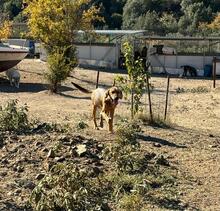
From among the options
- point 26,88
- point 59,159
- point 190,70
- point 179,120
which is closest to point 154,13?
point 190,70

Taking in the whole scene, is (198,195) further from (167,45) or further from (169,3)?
(169,3)

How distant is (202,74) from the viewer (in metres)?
33.5

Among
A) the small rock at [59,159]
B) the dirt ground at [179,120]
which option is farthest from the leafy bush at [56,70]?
the small rock at [59,159]

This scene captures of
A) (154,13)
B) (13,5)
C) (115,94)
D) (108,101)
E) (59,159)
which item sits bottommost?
(59,159)

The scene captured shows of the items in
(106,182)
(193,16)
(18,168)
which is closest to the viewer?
(106,182)

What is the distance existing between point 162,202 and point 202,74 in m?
27.0

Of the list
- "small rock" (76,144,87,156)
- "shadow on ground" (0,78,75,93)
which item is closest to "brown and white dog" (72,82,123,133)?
"small rock" (76,144,87,156)

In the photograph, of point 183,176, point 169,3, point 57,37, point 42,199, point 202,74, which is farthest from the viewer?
point 169,3

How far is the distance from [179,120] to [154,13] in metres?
56.4

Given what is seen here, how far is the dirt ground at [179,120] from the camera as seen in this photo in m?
7.88

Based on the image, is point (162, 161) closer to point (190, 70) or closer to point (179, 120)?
point (179, 120)

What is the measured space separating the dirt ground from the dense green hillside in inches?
1522

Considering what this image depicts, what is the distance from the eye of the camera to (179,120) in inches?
579

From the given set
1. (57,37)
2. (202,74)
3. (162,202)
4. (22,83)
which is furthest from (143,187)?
(202,74)
